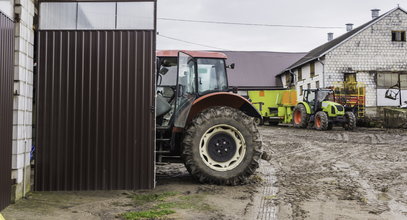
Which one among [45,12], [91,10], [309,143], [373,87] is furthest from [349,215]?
[373,87]

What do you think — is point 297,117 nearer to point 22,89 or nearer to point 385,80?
point 385,80

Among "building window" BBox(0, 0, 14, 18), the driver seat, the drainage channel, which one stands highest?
"building window" BBox(0, 0, 14, 18)

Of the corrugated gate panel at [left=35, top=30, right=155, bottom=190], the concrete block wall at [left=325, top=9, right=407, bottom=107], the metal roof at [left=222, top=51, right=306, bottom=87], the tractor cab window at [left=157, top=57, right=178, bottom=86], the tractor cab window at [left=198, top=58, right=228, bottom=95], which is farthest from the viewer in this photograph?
the metal roof at [left=222, top=51, right=306, bottom=87]

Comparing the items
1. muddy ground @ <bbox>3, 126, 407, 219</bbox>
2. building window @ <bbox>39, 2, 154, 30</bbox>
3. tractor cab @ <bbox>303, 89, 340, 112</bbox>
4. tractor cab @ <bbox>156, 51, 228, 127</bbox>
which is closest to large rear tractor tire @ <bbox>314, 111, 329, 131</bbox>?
tractor cab @ <bbox>303, 89, 340, 112</bbox>

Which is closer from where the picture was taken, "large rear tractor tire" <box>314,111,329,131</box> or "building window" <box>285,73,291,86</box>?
"large rear tractor tire" <box>314,111,329,131</box>

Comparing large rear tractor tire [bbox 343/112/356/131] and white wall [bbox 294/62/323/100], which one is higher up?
white wall [bbox 294/62/323/100]

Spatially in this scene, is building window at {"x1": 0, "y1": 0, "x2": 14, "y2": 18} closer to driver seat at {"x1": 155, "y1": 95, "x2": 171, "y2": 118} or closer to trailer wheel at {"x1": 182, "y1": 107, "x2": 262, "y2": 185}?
driver seat at {"x1": 155, "y1": 95, "x2": 171, "y2": 118}

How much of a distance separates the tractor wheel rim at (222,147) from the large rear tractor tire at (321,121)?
40.3 feet

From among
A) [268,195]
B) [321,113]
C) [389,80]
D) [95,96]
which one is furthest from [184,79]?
[389,80]

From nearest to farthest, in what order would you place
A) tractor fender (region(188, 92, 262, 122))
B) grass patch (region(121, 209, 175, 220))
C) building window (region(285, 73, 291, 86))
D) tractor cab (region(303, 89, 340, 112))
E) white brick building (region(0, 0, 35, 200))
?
grass patch (region(121, 209, 175, 220)), white brick building (region(0, 0, 35, 200)), tractor fender (region(188, 92, 262, 122)), tractor cab (region(303, 89, 340, 112)), building window (region(285, 73, 291, 86))

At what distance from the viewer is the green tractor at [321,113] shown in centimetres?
1808

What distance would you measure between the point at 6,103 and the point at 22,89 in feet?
1.72

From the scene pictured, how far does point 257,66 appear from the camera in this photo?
39281 millimetres

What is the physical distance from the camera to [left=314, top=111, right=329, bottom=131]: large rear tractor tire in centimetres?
1767
